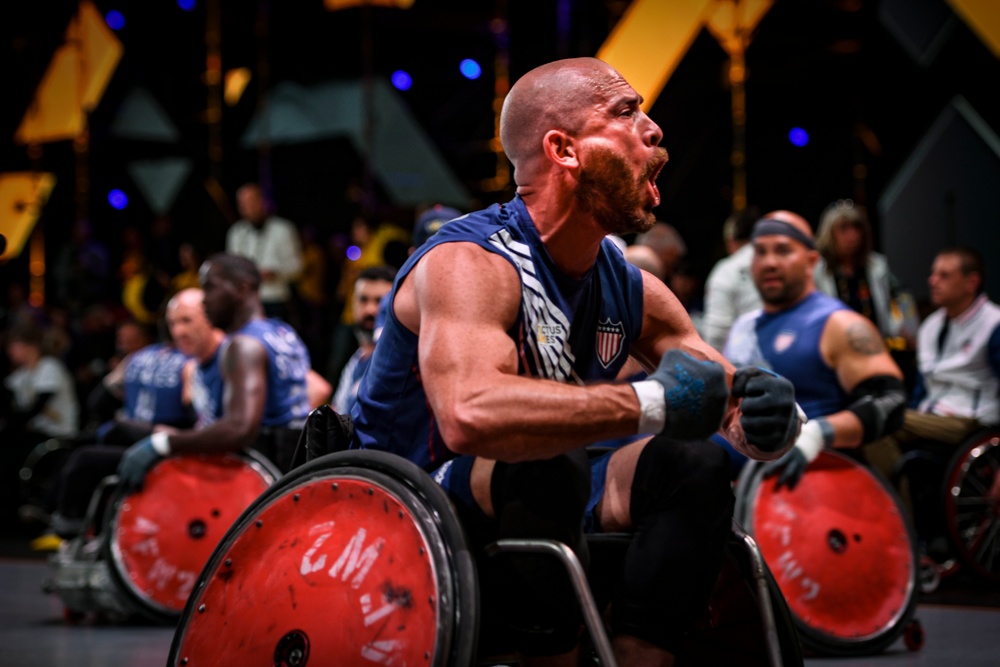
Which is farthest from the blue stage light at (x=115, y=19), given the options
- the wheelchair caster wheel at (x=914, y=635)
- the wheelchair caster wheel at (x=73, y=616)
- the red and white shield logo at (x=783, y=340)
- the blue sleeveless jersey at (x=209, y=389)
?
the wheelchair caster wheel at (x=914, y=635)

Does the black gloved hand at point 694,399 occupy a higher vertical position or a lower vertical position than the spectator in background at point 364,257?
higher

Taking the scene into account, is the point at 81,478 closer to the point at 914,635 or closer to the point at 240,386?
the point at 240,386

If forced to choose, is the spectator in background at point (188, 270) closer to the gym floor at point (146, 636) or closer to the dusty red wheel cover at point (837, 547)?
the gym floor at point (146, 636)

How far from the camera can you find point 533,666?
203cm

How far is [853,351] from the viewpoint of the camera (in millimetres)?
4457

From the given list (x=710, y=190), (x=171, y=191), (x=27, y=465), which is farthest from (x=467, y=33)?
(x=27, y=465)

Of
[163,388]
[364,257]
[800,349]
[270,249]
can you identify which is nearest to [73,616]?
[163,388]

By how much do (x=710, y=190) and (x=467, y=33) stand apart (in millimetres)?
2629

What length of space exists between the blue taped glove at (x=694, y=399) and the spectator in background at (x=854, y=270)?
172 inches

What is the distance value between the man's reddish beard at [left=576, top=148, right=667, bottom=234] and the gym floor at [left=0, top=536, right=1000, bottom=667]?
7.55ft

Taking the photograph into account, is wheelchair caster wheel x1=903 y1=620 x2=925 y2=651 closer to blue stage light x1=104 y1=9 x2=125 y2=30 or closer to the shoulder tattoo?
the shoulder tattoo

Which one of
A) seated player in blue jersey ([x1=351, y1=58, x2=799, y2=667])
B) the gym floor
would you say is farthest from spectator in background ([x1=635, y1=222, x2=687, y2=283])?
seated player in blue jersey ([x1=351, y1=58, x2=799, y2=667])

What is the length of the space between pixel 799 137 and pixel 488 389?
7262 millimetres

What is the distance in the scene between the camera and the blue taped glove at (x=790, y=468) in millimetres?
4016
